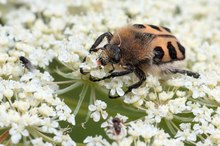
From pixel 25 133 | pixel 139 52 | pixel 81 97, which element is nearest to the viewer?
pixel 25 133

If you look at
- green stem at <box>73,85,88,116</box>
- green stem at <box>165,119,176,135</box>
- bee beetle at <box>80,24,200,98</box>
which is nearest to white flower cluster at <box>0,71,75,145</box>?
green stem at <box>73,85,88,116</box>

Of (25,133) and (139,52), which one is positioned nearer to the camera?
(25,133)

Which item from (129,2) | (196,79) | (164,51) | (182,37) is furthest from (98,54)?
(129,2)

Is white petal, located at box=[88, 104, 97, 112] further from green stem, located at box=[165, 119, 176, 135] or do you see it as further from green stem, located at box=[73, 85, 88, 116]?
green stem, located at box=[165, 119, 176, 135]

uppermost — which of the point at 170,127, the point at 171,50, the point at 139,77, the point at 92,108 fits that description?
the point at 171,50

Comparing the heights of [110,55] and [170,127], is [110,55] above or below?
above

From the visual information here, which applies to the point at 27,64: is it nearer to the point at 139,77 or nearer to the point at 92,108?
the point at 92,108

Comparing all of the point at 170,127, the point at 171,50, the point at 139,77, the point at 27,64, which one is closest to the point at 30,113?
the point at 27,64

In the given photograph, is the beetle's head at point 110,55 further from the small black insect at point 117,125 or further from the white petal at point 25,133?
the white petal at point 25,133
